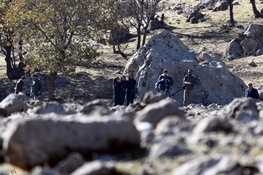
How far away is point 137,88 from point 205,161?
1964 cm

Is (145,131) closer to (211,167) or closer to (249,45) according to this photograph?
(211,167)

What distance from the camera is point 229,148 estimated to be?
10.2 m

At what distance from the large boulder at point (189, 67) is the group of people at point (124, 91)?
2926 mm

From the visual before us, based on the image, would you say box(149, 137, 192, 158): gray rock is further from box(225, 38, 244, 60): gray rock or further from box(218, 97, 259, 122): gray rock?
box(225, 38, 244, 60): gray rock

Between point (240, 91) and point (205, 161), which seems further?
point (240, 91)

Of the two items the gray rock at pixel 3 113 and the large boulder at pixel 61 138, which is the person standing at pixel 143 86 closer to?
the gray rock at pixel 3 113

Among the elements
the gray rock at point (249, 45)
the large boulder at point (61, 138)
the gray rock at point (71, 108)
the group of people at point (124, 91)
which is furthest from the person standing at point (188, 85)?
the large boulder at point (61, 138)

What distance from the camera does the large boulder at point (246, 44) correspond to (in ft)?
141

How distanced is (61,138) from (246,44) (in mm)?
33986

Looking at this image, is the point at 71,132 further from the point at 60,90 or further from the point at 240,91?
the point at 60,90

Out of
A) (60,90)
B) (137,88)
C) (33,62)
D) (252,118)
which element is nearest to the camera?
(252,118)

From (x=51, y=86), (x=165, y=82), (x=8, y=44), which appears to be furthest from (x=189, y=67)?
(x=8, y=44)

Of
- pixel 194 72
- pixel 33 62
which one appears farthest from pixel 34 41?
pixel 194 72

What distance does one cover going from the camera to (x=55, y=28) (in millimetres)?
34938
